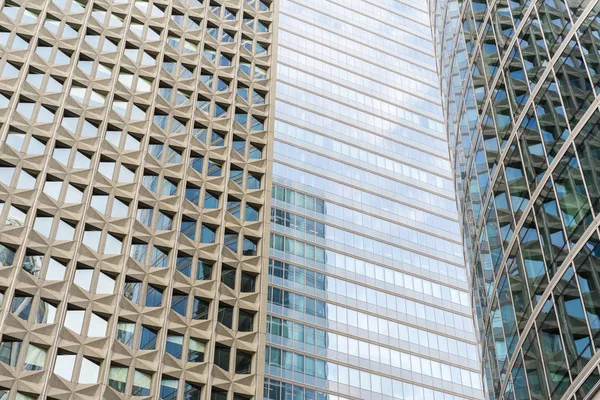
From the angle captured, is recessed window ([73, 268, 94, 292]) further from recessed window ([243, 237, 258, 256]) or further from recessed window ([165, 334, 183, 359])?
recessed window ([243, 237, 258, 256])

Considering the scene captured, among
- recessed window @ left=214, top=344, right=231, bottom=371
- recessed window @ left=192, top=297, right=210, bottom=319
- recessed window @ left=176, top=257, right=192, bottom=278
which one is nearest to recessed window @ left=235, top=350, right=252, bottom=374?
recessed window @ left=214, top=344, right=231, bottom=371

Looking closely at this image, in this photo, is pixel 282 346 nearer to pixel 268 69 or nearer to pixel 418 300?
pixel 418 300

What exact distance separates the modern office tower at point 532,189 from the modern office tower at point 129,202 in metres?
17.1

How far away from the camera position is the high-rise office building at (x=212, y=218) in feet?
163

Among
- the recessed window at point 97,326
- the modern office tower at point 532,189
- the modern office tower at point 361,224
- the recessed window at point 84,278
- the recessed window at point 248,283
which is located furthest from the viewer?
the modern office tower at point 361,224

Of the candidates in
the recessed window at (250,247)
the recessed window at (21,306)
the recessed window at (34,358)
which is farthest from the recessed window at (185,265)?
the recessed window at (34,358)

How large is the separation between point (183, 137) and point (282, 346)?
1604 cm

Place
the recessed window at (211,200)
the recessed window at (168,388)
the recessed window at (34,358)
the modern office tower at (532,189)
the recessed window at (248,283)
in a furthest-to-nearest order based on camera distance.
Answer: the recessed window at (211,200), the recessed window at (248,283), the recessed window at (168,388), the recessed window at (34,358), the modern office tower at (532,189)

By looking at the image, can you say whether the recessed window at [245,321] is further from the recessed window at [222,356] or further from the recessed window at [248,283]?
the recessed window at [222,356]

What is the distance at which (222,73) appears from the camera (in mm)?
67438

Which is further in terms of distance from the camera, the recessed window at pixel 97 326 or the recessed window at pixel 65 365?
the recessed window at pixel 97 326

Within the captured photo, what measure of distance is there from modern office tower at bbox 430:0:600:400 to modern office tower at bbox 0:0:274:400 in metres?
17.1

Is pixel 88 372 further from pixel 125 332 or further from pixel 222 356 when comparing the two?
pixel 222 356

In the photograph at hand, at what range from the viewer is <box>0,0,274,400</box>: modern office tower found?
4834 cm
